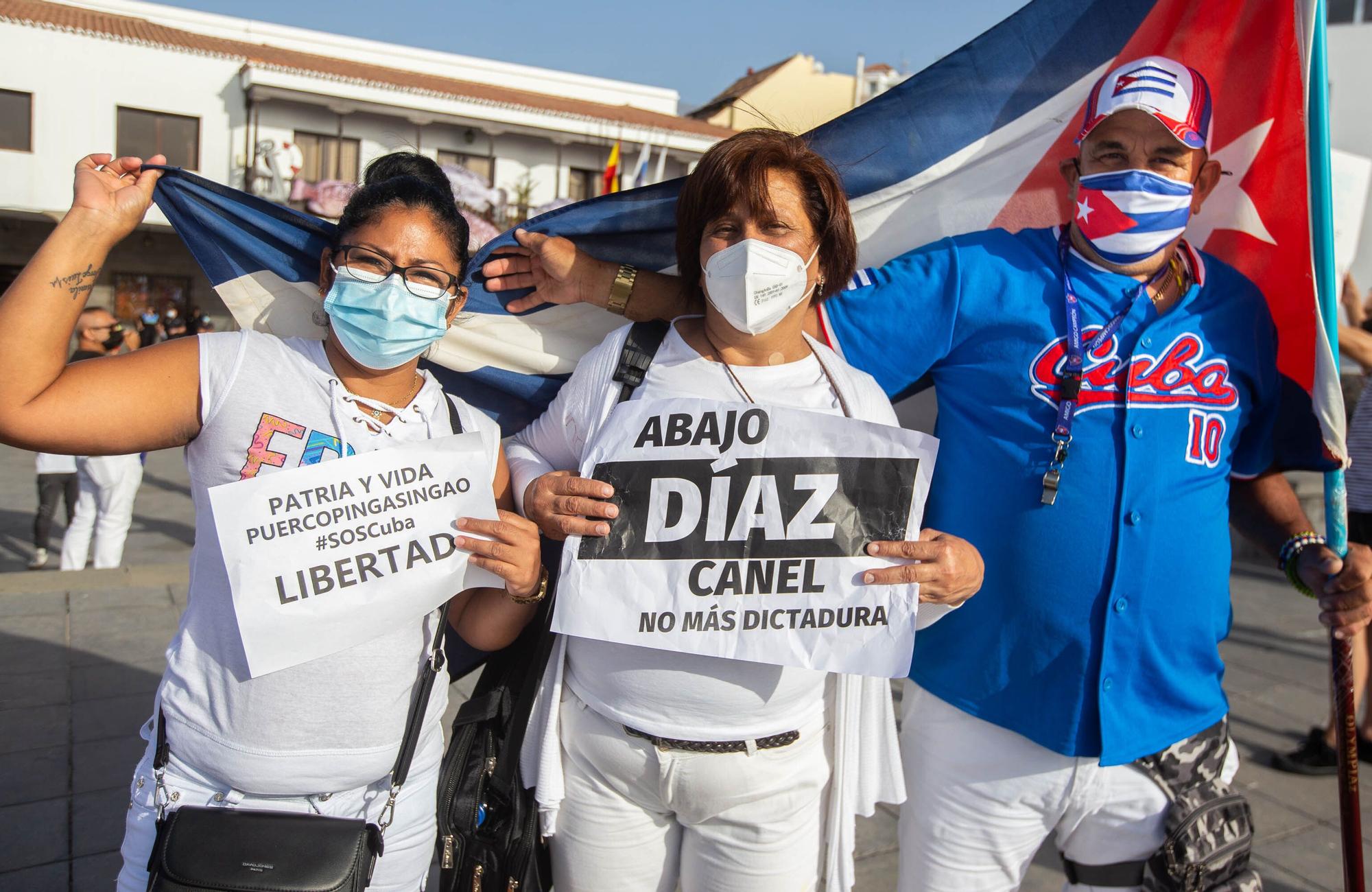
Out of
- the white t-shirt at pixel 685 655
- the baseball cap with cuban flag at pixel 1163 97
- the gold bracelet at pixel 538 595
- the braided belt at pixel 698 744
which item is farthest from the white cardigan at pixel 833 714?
the baseball cap with cuban flag at pixel 1163 97

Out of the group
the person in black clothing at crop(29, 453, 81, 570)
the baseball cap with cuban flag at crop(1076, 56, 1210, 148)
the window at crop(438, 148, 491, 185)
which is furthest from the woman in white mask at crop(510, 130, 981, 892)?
the window at crop(438, 148, 491, 185)

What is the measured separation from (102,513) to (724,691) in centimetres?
674

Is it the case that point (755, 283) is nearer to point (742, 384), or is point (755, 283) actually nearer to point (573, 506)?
point (742, 384)

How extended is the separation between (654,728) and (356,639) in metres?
0.61

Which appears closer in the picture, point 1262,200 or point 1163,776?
point 1163,776

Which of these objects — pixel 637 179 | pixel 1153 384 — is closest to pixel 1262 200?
pixel 1153 384

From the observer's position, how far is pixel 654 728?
6.47 ft

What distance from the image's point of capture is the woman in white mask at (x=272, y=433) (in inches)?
69.1

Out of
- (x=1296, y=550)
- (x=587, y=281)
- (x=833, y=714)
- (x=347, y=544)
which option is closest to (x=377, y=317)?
(x=347, y=544)

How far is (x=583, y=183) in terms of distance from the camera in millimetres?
32062

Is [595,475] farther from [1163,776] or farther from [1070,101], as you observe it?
[1070,101]

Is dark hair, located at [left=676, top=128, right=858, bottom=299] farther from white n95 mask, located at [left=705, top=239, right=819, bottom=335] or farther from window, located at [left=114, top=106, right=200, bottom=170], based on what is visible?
window, located at [left=114, top=106, right=200, bottom=170]

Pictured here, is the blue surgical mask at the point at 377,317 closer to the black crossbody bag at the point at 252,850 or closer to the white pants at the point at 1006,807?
the black crossbody bag at the point at 252,850

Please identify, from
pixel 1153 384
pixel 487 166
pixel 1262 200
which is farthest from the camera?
pixel 487 166
